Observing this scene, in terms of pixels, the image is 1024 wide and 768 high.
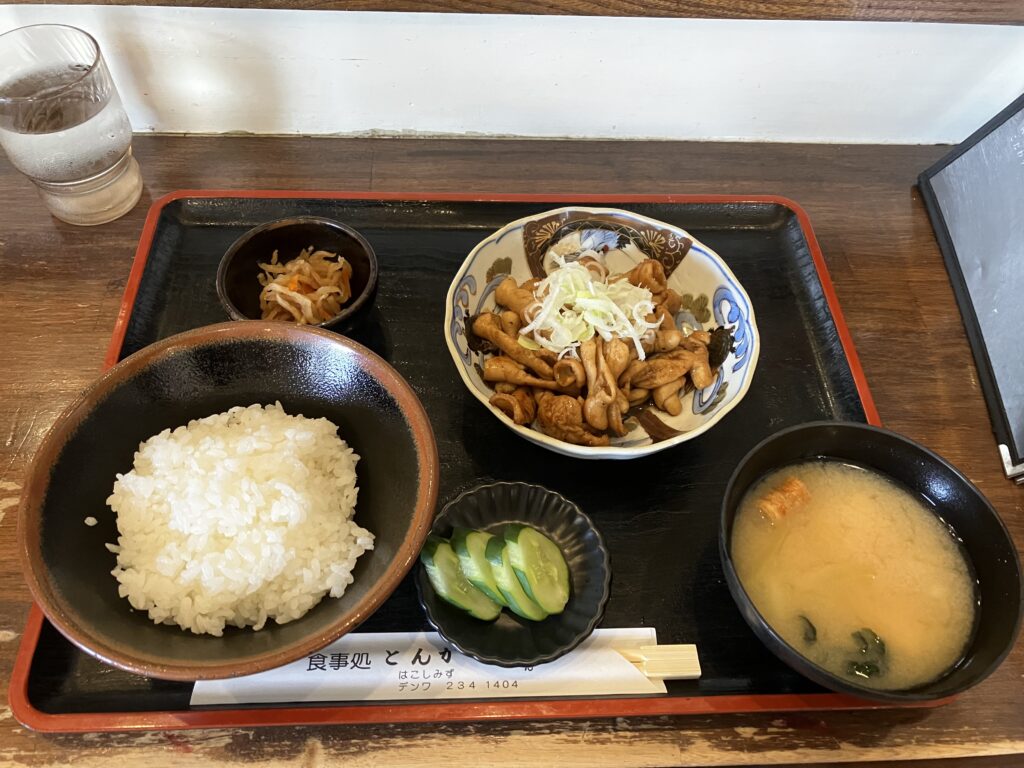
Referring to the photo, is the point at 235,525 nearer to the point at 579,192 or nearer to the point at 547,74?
the point at 579,192

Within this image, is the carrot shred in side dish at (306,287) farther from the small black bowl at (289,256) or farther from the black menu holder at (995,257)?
the black menu holder at (995,257)

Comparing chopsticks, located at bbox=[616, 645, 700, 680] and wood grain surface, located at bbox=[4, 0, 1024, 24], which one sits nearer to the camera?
chopsticks, located at bbox=[616, 645, 700, 680]

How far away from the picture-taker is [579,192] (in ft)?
7.92

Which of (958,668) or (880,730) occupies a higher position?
(958,668)

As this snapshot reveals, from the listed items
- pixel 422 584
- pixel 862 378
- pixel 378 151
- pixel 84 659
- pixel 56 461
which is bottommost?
pixel 84 659

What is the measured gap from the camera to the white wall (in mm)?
2162

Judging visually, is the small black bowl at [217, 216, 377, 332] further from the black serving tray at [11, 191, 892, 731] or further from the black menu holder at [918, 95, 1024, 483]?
the black menu holder at [918, 95, 1024, 483]

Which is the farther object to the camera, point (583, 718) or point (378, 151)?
point (378, 151)

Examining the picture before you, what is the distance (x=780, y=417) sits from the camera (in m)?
1.93

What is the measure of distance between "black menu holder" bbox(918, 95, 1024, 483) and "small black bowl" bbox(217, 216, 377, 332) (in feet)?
5.79

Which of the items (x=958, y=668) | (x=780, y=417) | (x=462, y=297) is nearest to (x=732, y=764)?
(x=958, y=668)

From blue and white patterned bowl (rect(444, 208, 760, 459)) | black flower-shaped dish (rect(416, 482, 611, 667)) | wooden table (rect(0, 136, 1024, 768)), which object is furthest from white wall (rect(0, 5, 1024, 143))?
black flower-shaped dish (rect(416, 482, 611, 667))

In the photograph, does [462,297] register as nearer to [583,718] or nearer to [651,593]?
[651,593]

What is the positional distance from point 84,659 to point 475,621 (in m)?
0.84
